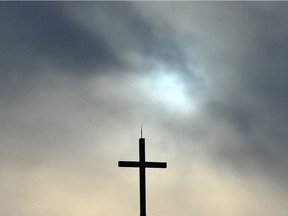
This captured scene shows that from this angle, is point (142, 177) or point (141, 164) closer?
point (142, 177)

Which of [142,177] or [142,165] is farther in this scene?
[142,165]

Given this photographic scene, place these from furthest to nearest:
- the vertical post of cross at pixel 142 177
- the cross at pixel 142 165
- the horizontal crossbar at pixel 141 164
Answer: the horizontal crossbar at pixel 141 164 < the cross at pixel 142 165 < the vertical post of cross at pixel 142 177

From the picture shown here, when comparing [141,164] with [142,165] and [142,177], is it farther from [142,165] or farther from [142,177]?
[142,177]

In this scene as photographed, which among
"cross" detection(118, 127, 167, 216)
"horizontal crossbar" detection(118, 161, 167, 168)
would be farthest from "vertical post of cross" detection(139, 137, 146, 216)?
"horizontal crossbar" detection(118, 161, 167, 168)

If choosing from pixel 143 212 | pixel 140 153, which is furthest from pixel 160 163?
pixel 143 212

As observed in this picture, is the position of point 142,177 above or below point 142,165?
below

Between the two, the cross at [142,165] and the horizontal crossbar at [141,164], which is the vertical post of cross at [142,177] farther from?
the horizontal crossbar at [141,164]

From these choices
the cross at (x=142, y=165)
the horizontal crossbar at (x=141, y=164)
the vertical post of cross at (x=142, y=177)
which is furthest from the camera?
the horizontal crossbar at (x=141, y=164)

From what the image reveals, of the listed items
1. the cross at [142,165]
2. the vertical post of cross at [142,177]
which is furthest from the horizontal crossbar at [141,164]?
the vertical post of cross at [142,177]

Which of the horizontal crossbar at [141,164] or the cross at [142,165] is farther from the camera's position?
the horizontal crossbar at [141,164]

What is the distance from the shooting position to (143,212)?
28422mm

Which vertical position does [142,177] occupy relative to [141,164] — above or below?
below

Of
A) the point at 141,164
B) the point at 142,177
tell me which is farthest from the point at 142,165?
the point at 142,177

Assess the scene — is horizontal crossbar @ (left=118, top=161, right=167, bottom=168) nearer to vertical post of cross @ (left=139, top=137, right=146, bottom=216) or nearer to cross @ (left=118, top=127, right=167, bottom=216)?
cross @ (left=118, top=127, right=167, bottom=216)
